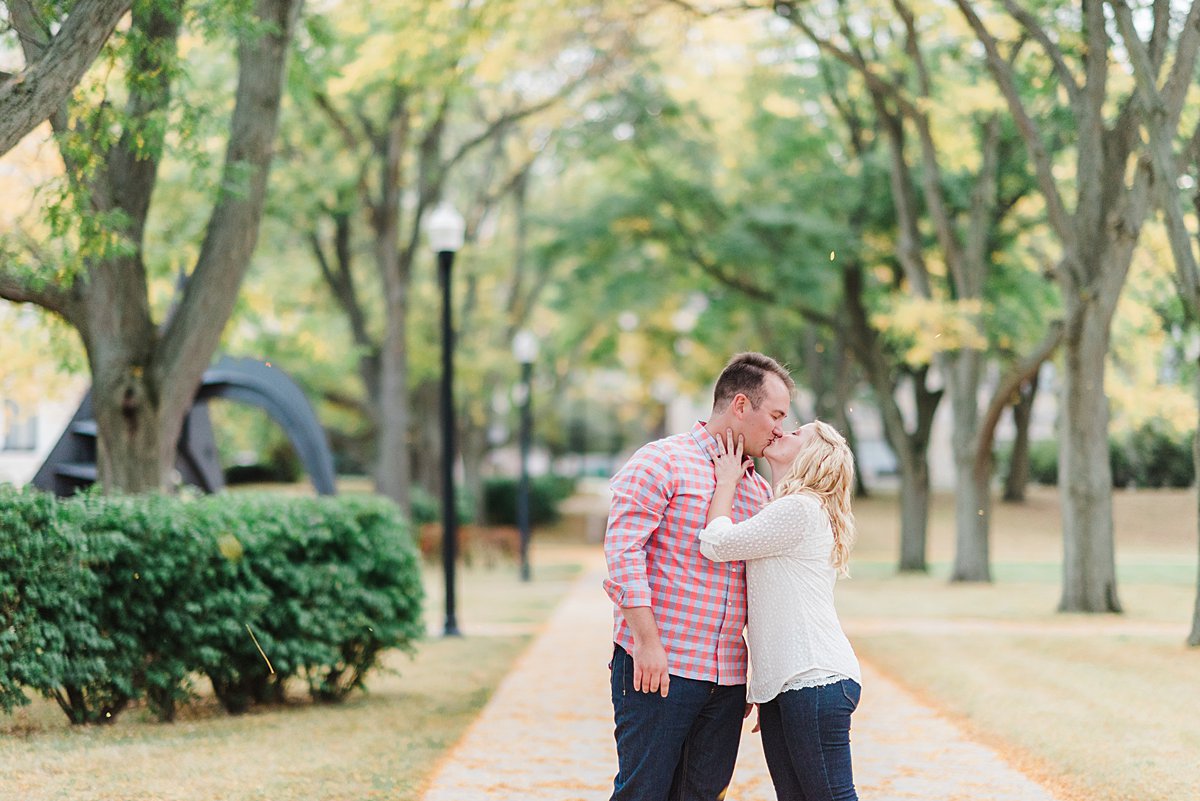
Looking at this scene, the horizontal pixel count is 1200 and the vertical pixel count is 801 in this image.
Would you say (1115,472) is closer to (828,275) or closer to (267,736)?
(828,275)

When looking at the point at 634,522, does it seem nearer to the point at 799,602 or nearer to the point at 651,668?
the point at 651,668

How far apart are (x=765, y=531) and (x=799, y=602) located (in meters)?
0.31

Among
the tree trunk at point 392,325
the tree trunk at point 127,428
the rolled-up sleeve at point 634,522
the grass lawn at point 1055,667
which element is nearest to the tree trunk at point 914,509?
the grass lawn at point 1055,667

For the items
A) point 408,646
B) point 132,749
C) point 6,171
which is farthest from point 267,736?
point 6,171

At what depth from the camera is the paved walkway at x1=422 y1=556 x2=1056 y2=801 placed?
730 cm

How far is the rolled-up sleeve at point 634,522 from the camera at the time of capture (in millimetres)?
4348

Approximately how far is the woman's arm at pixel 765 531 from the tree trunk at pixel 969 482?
60.5ft

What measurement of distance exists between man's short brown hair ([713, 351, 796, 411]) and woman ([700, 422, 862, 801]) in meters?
0.14

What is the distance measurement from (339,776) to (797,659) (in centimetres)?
377

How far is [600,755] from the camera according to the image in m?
8.56

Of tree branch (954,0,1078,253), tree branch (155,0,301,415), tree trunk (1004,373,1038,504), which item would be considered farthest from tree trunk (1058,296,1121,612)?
tree trunk (1004,373,1038,504)

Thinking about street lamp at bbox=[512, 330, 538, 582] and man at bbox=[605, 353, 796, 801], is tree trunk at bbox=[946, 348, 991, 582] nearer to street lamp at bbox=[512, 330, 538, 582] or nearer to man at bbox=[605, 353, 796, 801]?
street lamp at bbox=[512, 330, 538, 582]

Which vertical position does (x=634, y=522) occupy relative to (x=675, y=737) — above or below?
above

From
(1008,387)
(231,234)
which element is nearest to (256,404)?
(231,234)
